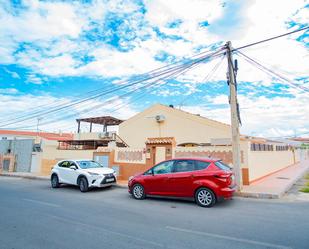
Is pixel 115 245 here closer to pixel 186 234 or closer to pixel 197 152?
pixel 186 234

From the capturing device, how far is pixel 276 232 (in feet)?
16.7

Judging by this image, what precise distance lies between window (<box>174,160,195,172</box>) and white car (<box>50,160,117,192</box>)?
443 cm

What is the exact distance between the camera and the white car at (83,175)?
36.4ft

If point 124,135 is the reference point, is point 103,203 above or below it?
below

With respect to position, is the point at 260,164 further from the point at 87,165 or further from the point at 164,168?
the point at 87,165

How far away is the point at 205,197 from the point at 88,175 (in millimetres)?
5986

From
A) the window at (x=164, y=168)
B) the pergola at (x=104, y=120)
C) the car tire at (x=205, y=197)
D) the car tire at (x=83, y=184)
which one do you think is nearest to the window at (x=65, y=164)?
the car tire at (x=83, y=184)

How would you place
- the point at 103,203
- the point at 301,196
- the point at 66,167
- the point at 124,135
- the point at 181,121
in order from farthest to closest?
the point at 124,135 → the point at 181,121 → the point at 66,167 → the point at 301,196 → the point at 103,203

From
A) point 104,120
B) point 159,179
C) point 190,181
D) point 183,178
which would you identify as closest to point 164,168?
point 159,179

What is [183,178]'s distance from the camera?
26.8 feet

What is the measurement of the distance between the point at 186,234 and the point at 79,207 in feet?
13.9

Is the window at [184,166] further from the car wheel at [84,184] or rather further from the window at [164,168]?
the car wheel at [84,184]

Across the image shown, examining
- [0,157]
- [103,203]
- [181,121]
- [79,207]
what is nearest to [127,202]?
[103,203]

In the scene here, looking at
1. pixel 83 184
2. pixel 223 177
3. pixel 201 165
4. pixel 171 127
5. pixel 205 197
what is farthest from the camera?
pixel 171 127
